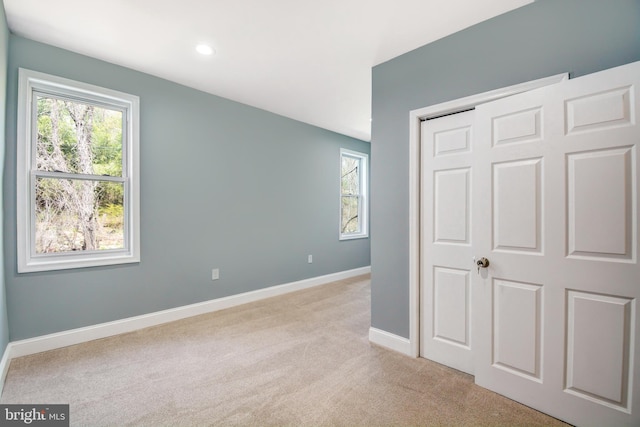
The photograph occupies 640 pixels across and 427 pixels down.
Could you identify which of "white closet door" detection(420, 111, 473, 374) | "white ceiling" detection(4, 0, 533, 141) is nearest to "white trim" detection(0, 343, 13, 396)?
"white ceiling" detection(4, 0, 533, 141)

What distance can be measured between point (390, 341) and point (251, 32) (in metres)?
2.89

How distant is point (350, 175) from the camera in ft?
18.0

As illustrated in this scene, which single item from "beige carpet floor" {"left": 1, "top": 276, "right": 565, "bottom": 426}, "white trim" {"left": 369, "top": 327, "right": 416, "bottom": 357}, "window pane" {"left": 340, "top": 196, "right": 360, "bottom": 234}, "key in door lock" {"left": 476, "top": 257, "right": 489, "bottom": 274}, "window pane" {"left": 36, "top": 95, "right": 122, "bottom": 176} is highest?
"window pane" {"left": 36, "top": 95, "right": 122, "bottom": 176}

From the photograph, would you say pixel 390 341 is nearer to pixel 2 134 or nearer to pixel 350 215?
pixel 350 215

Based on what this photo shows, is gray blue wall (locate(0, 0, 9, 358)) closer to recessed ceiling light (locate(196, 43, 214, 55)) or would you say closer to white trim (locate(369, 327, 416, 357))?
recessed ceiling light (locate(196, 43, 214, 55))

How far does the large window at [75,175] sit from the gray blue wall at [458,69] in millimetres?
2502

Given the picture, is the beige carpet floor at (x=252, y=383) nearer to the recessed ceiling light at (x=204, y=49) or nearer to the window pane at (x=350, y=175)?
the recessed ceiling light at (x=204, y=49)

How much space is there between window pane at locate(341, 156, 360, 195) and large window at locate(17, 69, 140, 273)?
3411 millimetres

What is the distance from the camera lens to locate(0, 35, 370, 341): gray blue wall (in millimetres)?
2408

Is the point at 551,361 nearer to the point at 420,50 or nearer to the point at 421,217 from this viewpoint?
the point at 421,217

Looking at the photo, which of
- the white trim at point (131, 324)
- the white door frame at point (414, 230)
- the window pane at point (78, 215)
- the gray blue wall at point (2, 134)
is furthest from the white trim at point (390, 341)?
the gray blue wall at point (2, 134)

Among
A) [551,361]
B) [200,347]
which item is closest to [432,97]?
[551,361]

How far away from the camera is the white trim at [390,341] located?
2422mm

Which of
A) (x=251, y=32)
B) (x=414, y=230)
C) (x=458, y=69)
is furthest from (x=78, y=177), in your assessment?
(x=458, y=69)
